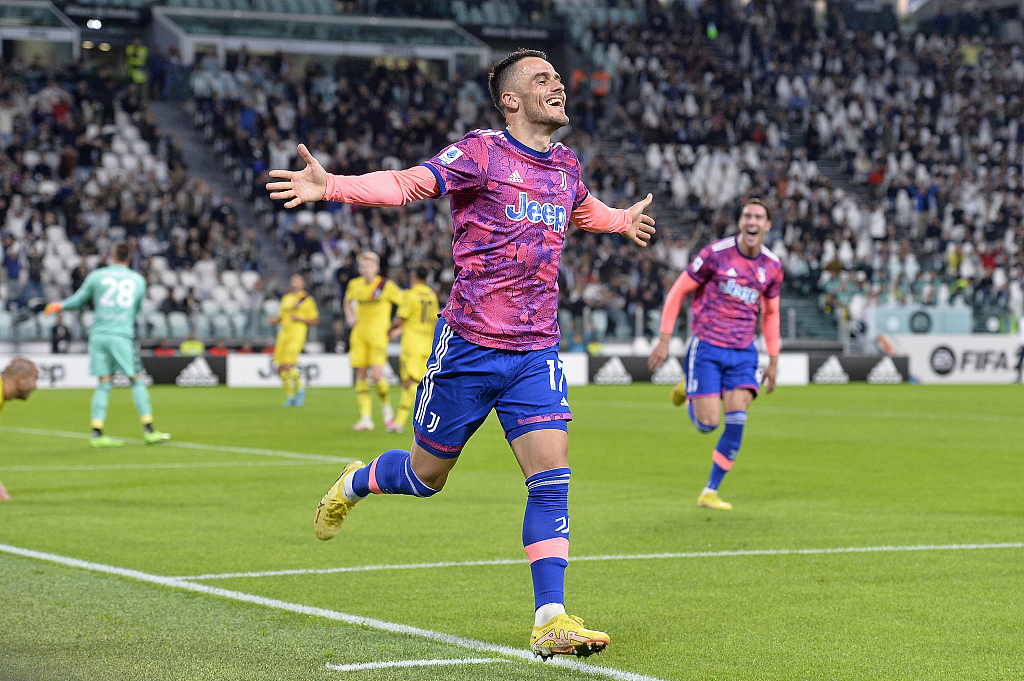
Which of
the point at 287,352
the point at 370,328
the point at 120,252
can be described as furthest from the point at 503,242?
the point at 287,352

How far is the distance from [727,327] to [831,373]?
74.0 feet

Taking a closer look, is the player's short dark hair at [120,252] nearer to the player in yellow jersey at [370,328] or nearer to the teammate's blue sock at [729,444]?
the player in yellow jersey at [370,328]

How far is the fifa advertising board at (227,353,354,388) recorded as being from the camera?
30031 mm

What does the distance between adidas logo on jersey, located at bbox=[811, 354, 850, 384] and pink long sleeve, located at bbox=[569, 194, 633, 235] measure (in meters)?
26.5

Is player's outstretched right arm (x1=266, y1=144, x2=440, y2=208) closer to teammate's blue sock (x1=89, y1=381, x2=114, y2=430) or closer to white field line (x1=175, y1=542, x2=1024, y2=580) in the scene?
white field line (x1=175, y1=542, x2=1024, y2=580)

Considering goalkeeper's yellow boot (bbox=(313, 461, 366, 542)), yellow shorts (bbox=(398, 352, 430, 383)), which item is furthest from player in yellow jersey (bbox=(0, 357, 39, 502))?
yellow shorts (bbox=(398, 352, 430, 383))

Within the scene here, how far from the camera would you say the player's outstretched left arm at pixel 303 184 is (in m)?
5.04

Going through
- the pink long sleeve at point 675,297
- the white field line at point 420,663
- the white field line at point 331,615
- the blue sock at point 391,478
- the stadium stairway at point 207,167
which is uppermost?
the stadium stairway at point 207,167

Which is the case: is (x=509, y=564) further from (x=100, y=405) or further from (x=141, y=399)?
(x=100, y=405)

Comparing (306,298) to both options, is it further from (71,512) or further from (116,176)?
(71,512)

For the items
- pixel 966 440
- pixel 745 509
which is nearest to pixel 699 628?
pixel 745 509

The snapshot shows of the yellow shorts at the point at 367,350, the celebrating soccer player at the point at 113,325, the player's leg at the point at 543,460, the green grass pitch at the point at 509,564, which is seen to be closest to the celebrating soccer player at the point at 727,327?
the green grass pitch at the point at 509,564

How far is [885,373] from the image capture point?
32.8m

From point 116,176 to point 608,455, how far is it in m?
21.5
